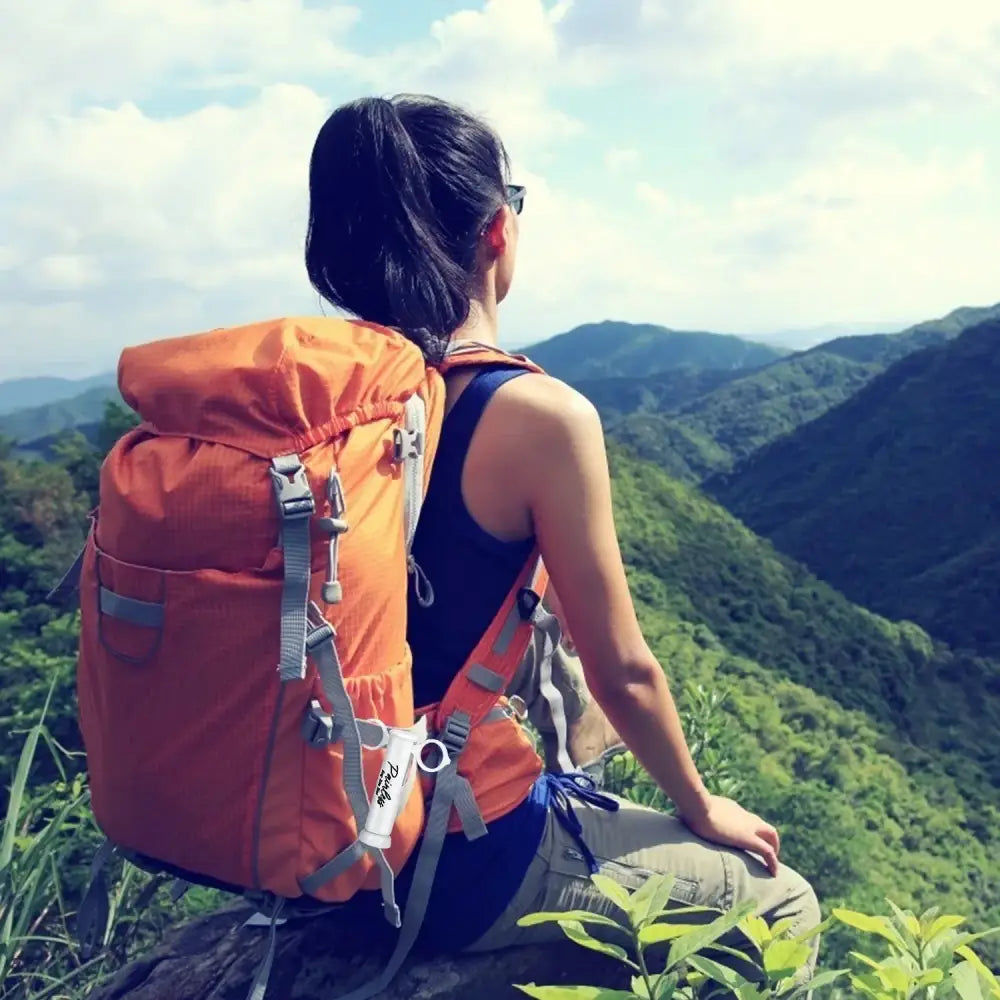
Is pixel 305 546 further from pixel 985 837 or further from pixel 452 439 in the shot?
pixel 985 837

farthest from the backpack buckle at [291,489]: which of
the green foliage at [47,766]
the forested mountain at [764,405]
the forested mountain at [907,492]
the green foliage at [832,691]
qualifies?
the forested mountain at [764,405]

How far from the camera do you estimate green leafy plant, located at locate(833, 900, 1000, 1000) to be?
989mm

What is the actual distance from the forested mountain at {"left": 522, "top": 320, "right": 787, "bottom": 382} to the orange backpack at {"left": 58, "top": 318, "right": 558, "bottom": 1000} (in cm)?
16160

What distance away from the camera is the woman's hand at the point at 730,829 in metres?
1.81

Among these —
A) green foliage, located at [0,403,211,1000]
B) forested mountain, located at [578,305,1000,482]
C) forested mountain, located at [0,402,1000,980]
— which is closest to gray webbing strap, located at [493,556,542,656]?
green foliage, located at [0,403,211,1000]

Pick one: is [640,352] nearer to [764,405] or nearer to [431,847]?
Result: [764,405]

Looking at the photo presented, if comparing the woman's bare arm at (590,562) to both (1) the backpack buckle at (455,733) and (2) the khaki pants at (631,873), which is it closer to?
(2) the khaki pants at (631,873)

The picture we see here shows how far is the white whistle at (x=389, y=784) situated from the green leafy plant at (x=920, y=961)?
0.62 metres

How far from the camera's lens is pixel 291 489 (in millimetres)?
1371

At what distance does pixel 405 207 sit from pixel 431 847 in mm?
975

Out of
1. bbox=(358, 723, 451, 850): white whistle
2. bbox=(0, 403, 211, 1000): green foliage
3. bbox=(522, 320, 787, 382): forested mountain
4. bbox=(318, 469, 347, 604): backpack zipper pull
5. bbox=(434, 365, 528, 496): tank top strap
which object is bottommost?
bbox=(522, 320, 787, 382): forested mountain

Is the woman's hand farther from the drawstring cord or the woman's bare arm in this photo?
the drawstring cord

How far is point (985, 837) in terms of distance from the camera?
27.8 metres

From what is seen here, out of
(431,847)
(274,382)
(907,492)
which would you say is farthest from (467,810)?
(907,492)
